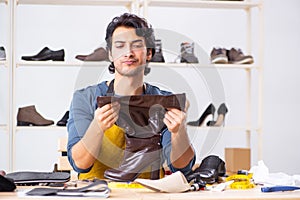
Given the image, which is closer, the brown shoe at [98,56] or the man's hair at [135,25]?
the man's hair at [135,25]

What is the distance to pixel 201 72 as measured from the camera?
147 inches

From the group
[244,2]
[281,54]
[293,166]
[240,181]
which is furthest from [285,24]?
[240,181]

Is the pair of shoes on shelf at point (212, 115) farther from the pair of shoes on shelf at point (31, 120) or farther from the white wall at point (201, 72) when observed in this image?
the pair of shoes on shelf at point (31, 120)

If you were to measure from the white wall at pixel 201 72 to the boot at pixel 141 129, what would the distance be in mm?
1717

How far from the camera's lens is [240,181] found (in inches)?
68.0

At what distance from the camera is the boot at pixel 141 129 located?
68.0 inches

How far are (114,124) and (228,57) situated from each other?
5.74ft

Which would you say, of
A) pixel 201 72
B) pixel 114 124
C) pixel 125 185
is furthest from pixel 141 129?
pixel 201 72

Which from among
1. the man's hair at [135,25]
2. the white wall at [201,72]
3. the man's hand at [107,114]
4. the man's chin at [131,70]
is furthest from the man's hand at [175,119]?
the white wall at [201,72]

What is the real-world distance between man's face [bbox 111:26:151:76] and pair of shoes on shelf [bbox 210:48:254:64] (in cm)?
147

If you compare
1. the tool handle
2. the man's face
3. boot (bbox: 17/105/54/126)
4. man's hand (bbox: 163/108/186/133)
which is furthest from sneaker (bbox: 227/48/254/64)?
the tool handle

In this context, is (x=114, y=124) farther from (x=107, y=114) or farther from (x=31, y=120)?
(x=31, y=120)

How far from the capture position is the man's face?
200cm

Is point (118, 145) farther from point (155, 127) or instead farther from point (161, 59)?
point (161, 59)
